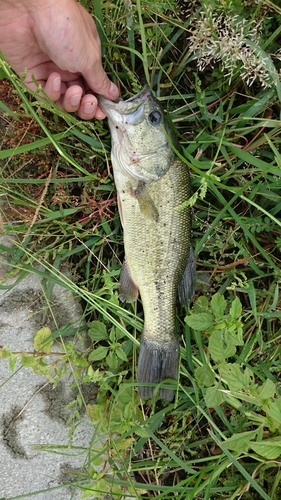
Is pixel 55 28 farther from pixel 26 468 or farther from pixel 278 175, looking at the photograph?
pixel 26 468

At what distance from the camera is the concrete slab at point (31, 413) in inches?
96.5

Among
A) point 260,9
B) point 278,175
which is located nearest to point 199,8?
point 260,9

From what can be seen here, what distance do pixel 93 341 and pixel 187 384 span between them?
1.94 feet

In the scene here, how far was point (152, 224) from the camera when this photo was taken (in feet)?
7.23

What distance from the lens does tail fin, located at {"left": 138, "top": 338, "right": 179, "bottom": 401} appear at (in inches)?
89.0

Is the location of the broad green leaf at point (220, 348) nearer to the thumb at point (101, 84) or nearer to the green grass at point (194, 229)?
the green grass at point (194, 229)

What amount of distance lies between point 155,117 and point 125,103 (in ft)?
0.53

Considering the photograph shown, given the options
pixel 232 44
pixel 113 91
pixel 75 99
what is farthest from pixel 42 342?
pixel 232 44

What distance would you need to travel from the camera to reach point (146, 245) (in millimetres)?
2230

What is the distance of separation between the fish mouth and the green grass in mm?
127

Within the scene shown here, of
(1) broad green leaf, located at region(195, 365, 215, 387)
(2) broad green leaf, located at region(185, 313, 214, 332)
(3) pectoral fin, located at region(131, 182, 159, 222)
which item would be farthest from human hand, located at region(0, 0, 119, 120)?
(1) broad green leaf, located at region(195, 365, 215, 387)

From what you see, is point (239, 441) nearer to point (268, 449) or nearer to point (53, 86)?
point (268, 449)

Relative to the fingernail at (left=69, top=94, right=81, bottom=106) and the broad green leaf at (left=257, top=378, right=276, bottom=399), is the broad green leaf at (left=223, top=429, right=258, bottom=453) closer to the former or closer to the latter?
the broad green leaf at (left=257, top=378, right=276, bottom=399)

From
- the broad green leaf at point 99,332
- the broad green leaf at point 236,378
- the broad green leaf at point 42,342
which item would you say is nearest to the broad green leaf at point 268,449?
the broad green leaf at point 236,378
